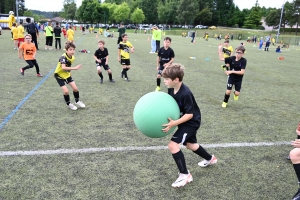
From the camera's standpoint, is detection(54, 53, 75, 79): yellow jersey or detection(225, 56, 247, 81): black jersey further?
detection(225, 56, 247, 81): black jersey

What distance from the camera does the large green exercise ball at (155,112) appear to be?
3.25 meters

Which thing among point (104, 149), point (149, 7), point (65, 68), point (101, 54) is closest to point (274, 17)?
point (149, 7)

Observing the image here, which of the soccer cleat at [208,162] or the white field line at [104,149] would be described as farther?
the white field line at [104,149]

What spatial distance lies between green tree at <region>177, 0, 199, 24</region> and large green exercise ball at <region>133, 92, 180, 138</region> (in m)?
102

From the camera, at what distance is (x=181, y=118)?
10.9 ft

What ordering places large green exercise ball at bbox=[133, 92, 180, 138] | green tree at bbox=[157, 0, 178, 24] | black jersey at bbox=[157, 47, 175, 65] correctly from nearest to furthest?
1. large green exercise ball at bbox=[133, 92, 180, 138]
2. black jersey at bbox=[157, 47, 175, 65]
3. green tree at bbox=[157, 0, 178, 24]

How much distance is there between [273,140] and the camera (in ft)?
17.5

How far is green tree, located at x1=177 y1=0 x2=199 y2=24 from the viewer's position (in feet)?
325

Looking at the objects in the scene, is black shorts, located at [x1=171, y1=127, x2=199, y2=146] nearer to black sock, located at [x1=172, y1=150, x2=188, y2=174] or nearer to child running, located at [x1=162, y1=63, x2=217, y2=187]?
child running, located at [x1=162, y1=63, x2=217, y2=187]

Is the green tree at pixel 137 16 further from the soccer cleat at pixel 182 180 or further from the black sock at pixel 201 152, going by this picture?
the soccer cleat at pixel 182 180

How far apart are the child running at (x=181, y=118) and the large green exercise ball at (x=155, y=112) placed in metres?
0.08

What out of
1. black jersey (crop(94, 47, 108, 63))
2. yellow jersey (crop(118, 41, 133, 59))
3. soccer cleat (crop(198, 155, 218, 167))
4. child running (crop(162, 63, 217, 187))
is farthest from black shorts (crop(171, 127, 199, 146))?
yellow jersey (crop(118, 41, 133, 59))

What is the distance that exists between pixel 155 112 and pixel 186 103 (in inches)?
17.4

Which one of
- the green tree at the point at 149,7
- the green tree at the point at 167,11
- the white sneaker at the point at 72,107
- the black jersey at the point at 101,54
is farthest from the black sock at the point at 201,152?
the green tree at the point at 149,7
